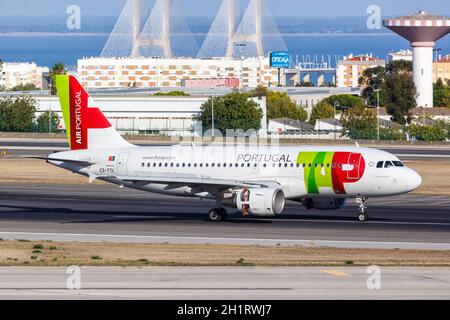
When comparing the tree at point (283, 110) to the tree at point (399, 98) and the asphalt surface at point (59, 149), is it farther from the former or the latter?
the asphalt surface at point (59, 149)

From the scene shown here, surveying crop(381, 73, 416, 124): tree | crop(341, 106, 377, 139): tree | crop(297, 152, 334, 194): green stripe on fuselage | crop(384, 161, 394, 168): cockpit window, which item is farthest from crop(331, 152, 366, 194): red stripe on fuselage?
crop(381, 73, 416, 124): tree

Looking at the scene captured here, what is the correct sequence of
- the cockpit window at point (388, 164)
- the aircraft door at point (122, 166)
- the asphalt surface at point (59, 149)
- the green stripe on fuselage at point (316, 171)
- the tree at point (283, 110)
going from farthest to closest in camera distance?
1. the tree at point (283, 110)
2. the asphalt surface at point (59, 149)
3. the aircraft door at point (122, 166)
4. the green stripe on fuselage at point (316, 171)
5. the cockpit window at point (388, 164)

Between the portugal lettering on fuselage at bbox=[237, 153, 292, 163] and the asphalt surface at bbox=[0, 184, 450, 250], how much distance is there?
3071mm

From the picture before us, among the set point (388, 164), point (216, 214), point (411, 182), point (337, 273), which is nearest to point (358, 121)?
point (216, 214)

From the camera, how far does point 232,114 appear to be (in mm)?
150875

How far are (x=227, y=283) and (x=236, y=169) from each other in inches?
914

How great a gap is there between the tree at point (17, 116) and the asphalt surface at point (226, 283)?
109 metres

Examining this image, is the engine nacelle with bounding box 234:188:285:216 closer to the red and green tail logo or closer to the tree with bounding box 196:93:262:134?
the red and green tail logo

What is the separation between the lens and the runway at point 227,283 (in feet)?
107

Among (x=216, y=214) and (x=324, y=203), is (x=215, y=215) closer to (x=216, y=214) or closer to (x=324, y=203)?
(x=216, y=214)

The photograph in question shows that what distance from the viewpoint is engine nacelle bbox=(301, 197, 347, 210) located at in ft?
187

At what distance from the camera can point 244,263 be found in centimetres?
4109

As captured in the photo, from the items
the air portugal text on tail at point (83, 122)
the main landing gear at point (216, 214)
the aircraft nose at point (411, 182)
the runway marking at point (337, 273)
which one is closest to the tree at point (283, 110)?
→ the air portugal text on tail at point (83, 122)
